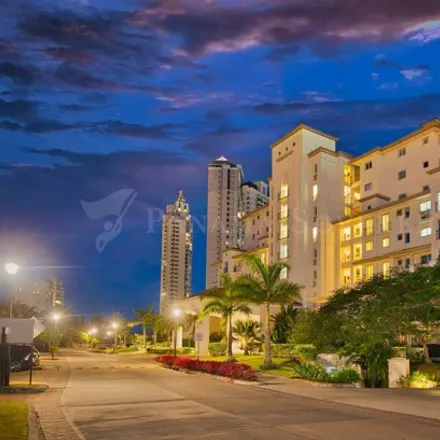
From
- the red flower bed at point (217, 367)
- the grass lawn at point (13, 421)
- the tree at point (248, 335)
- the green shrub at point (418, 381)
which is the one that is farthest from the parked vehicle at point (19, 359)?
the tree at point (248, 335)

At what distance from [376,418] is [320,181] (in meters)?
58.9

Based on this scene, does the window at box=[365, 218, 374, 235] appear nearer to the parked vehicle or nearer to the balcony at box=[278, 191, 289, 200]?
the balcony at box=[278, 191, 289, 200]

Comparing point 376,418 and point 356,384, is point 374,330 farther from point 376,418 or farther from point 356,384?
point 376,418

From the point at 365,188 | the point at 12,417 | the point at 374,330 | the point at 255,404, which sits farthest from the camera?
the point at 365,188

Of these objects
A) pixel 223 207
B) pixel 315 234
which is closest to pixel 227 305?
pixel 315 234

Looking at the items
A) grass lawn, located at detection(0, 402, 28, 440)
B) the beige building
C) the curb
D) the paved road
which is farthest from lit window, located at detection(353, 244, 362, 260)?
grass lawn, located at detection(0, 402, 28, 440)

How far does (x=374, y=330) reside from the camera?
28.7 m

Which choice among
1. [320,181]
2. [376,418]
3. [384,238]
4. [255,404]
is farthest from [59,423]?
[320,181]

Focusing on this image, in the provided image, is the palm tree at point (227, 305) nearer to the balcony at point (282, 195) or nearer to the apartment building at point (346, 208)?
the apartment building at point (346, 208)

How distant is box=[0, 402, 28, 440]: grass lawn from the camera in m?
12.1

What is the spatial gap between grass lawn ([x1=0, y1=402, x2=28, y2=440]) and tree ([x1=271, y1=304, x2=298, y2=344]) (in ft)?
106

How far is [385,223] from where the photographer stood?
213 feet

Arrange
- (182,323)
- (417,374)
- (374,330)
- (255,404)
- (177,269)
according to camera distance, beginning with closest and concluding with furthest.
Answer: (255,404) → (417,374) → (374,330) → (182,323) → (177,269)

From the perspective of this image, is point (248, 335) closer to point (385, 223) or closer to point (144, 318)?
point (385, 223)
